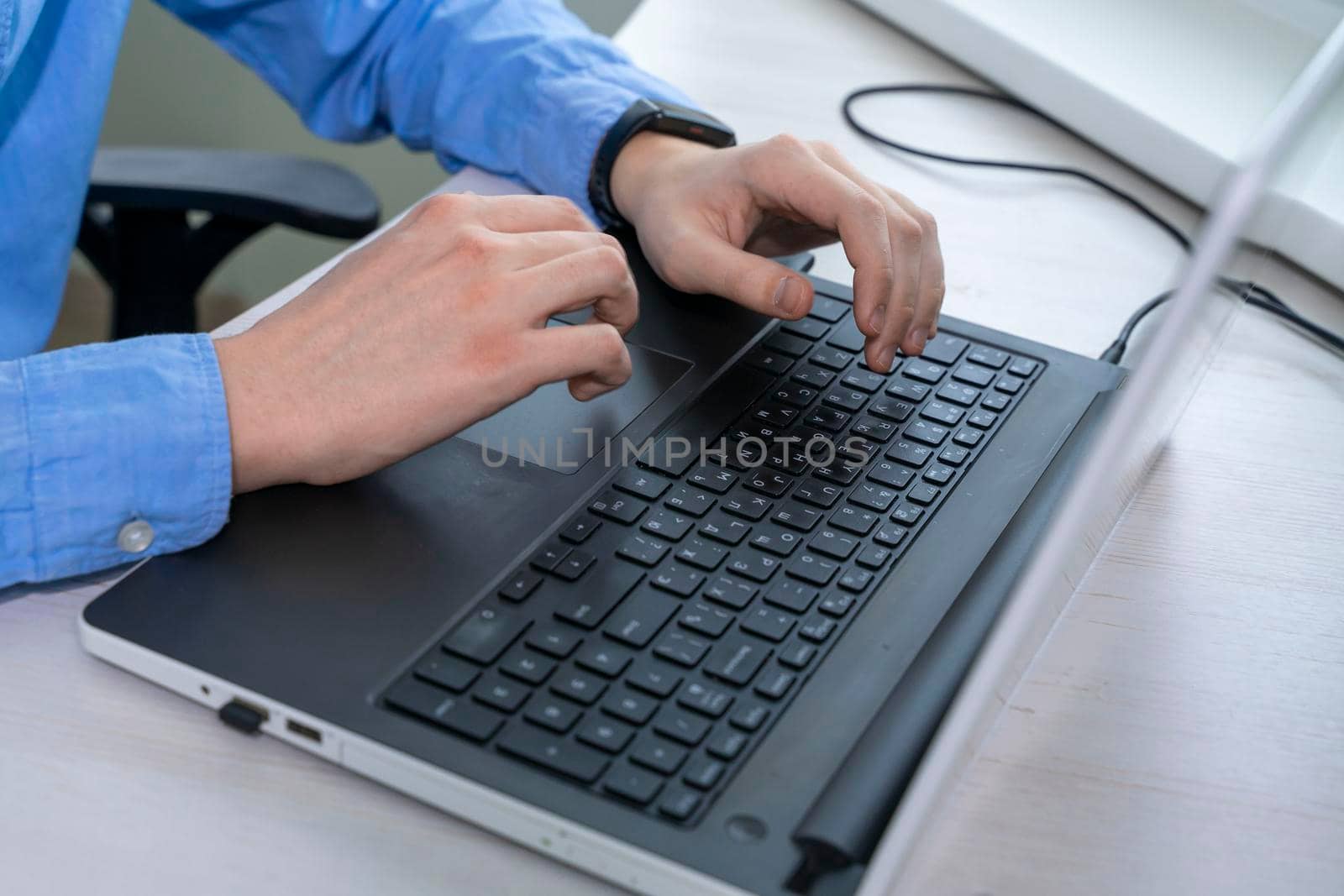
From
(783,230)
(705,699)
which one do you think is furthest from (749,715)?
(783,230)

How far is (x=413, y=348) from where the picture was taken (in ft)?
1.75

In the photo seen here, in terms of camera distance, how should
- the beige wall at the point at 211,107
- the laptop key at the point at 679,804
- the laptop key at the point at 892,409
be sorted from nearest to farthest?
the laptop key at the point at 679,804 < the laptop key at the point at 892,409 < the beige wall at the point at 211,107

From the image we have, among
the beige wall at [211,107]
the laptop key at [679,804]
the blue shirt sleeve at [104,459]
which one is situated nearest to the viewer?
the laptop key at [679,804]

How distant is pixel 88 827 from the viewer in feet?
1.30

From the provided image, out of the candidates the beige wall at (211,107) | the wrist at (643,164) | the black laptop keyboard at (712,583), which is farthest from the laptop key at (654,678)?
the beige wall at (211,107)

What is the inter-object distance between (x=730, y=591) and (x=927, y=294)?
0.77 ft

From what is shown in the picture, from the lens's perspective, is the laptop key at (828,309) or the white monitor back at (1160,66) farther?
the white monitor back at (1160,66)

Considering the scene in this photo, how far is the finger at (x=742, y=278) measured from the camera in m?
0.62

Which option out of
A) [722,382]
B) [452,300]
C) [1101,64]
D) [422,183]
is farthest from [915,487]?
[422,183]

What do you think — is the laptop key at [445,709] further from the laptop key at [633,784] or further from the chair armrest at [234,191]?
the chair armrest at [234,191]

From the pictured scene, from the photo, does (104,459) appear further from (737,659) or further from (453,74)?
(453,74)

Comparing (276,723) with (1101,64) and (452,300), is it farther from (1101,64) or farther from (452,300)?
(1101,64)

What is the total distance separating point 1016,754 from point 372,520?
0.27 metres

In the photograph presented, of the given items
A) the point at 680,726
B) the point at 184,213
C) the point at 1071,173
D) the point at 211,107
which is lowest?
the point at 211,107
